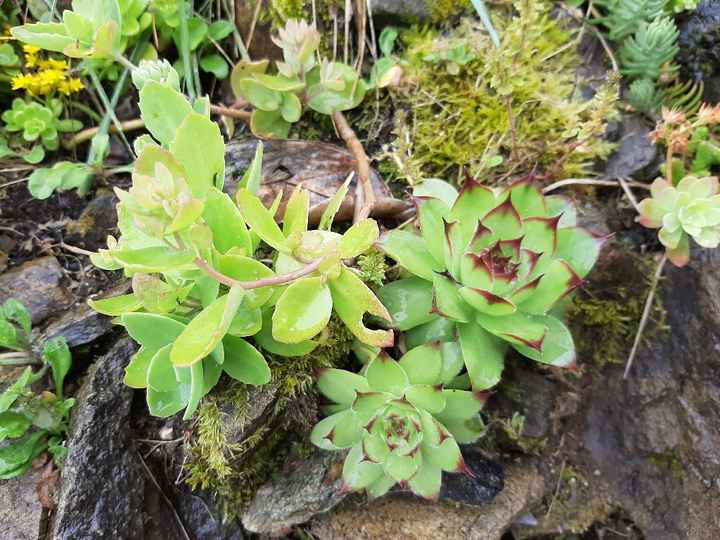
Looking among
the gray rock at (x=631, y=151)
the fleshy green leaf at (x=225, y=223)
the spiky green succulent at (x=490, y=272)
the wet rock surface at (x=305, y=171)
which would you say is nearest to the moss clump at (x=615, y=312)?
the gray rock at (x=631, y=151)

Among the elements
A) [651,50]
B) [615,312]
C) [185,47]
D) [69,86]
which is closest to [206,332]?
[185,47]

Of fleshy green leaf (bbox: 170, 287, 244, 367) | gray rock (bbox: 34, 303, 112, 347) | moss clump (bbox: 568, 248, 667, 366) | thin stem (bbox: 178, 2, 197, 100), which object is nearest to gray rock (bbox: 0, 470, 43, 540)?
gray rock (bbox: 34, 303, 112, 347)

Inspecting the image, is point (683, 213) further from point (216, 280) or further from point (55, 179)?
point (55, 179)

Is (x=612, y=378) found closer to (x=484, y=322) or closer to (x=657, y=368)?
(x=657, y=368)

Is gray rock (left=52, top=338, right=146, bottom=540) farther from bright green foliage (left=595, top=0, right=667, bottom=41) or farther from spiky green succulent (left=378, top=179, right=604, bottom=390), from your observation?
bright green foliage (left=595, top=0, right=667, bottom=41)

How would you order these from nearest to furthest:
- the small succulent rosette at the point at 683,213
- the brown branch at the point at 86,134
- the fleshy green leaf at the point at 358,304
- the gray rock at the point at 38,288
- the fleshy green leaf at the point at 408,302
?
the fleshy green leaf at the point at 358,304 < the fleshy green leaf at the point at 408,302 < the small succulent rosette at the point at 683,213 < the gray rock at the point at 38,288 < the brown branch at the point at 86,134

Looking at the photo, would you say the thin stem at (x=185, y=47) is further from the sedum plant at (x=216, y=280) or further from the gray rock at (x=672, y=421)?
the gray rock at (x=672, y=421)
